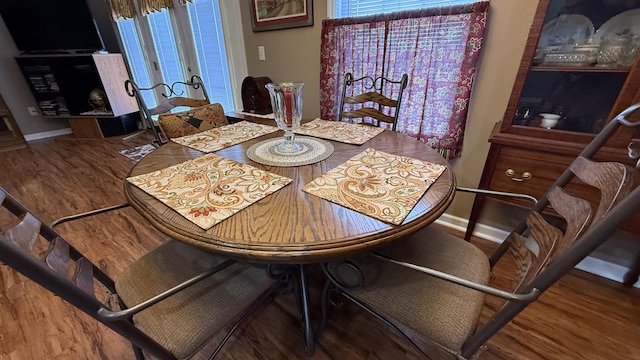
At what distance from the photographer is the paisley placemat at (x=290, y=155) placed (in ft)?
3.20

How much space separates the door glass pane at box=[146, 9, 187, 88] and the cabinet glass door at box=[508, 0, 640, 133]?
12.1 feet

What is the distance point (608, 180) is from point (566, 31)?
888mm

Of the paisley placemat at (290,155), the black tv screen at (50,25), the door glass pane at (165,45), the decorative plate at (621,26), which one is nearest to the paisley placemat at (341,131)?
the paisley placemat at (290,155)

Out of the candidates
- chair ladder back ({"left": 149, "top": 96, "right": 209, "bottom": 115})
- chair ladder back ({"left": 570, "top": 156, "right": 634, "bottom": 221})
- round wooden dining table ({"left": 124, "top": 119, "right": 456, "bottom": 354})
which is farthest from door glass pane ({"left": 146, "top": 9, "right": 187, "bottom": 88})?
chair ladder back ({"left": 570, "top": 156, "right": 634, "bottom": 221})

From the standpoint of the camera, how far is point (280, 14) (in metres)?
2.06

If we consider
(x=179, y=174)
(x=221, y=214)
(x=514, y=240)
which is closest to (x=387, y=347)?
(x=514, y=240)

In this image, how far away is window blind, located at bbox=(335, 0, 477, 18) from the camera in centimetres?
145

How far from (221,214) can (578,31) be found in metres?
1.57

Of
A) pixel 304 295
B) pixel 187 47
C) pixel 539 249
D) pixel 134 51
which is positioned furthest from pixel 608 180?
pixel 134 51

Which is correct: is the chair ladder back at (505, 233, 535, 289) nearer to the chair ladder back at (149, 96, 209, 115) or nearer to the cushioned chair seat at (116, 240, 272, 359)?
the cushioned chair seat at (116, 240, 272, 359)

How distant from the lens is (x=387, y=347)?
1.09 m

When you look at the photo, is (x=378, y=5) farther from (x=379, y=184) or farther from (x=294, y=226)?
(x=294, y=226)

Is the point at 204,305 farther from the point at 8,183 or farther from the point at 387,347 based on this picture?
the point at 8,183

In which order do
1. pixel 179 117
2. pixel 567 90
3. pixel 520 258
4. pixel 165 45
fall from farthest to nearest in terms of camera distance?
1. pixel 165 45
2. pixel 179 117
3. pixel 567 90
4. pixel 520 258
